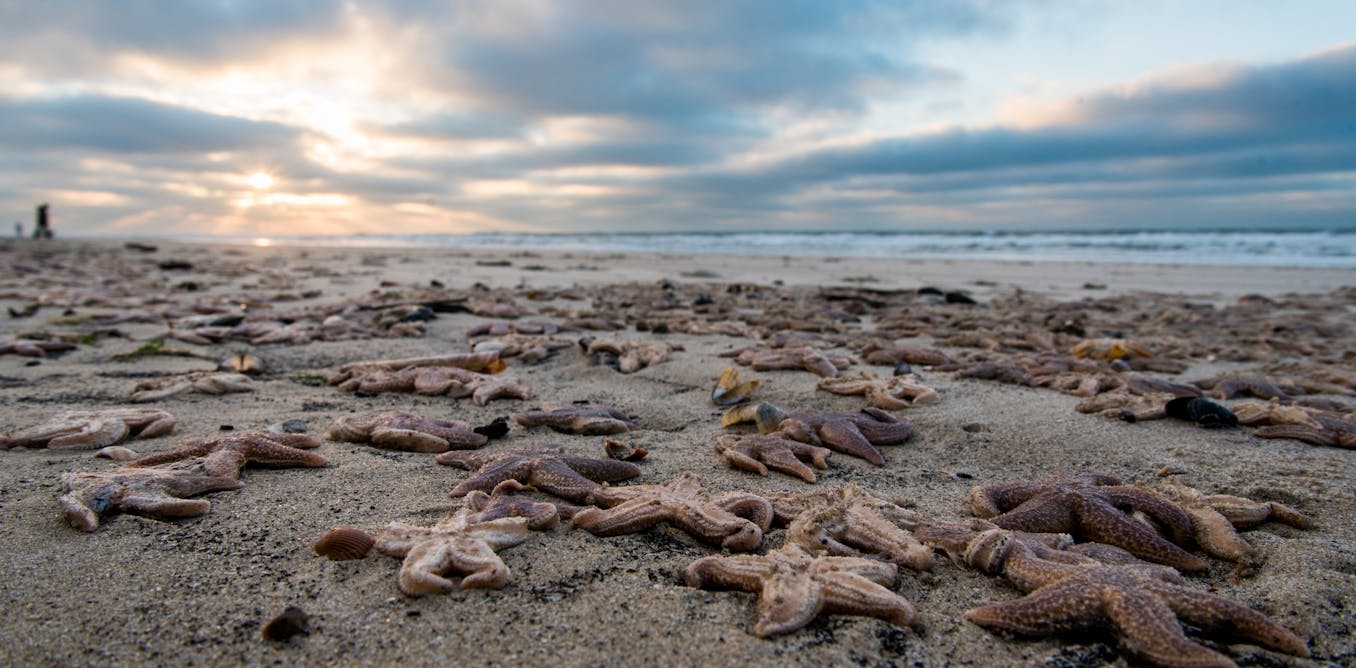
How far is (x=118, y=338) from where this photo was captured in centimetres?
866

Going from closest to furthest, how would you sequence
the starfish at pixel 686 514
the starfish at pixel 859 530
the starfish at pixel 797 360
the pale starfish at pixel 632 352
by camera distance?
the starfish at pixel 859 530 < the starfish at pixel 686 514 < the starfish at pixel 797 360 < the pale starfish at pixel 632 352

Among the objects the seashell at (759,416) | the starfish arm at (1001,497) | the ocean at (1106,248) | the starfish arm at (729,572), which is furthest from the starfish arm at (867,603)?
the ocean at (1106,248)

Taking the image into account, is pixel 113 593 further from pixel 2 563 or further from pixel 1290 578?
pixel 1290 578

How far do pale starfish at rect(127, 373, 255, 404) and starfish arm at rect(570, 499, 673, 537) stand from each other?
13.1 feet

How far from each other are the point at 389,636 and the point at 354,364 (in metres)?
4.71

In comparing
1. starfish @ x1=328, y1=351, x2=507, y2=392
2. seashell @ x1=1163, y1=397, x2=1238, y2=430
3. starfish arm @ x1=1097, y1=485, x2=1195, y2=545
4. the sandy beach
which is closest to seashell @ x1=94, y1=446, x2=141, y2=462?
the sandy beach

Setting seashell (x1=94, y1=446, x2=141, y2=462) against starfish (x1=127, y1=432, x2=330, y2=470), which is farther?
seashell (x1=94, y1=446, x2=141, y2=462)

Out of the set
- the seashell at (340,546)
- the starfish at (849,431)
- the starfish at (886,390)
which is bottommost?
the seashell at (340,546)

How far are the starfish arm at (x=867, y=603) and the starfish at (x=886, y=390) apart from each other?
3.10m

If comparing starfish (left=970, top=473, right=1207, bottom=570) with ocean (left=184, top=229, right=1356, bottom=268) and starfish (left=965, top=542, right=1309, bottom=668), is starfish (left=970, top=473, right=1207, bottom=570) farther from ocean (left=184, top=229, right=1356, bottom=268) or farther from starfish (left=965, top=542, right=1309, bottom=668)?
ocean (left=184, top=229, right=1356, bottom=268)

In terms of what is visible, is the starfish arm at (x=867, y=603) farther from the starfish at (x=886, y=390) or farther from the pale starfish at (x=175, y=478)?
the starfish at (x=886, y=390)

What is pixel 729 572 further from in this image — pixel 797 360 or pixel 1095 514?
pixel 797 360

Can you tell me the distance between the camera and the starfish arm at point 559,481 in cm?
365

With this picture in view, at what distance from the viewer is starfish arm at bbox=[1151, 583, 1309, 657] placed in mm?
2504
